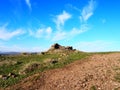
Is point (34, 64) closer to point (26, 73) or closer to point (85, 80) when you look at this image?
point (26, 73)

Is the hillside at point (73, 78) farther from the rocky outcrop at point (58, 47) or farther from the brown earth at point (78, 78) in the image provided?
the rocky outcrop at point (58, 47)

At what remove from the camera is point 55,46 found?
166 ft

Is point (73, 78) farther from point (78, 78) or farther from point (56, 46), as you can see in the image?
point (56, 46)

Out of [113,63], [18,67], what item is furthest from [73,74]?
[18,67]

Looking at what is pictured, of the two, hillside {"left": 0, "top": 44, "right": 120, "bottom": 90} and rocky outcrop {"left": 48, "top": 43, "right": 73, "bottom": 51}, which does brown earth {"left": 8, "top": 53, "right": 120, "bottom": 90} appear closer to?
hillside {"left": 0, "top": 44, "right": 120, "bottom": 90}

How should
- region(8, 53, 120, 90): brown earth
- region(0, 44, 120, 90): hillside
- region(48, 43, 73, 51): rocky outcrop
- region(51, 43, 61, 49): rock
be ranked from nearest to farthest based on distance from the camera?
region(8, 53, 120, 90): brown earth
region(0, 44, 120, 90): hillside
region(48, 43, 73, 51): rocky outcrop
region(51, 43, 61, 49): rock

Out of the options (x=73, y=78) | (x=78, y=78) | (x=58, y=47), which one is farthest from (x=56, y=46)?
(x=78, y=78)

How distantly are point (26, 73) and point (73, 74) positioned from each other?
19.2ft

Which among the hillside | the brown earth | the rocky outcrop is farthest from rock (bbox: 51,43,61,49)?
the brown earth

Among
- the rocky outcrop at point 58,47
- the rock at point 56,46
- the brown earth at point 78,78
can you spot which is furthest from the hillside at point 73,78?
the rock at point 56,46

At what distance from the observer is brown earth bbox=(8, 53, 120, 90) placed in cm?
1856

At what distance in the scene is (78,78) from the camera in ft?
66.9

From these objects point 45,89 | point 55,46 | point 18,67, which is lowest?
point 45,89

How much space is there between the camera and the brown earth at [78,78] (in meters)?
18.6
